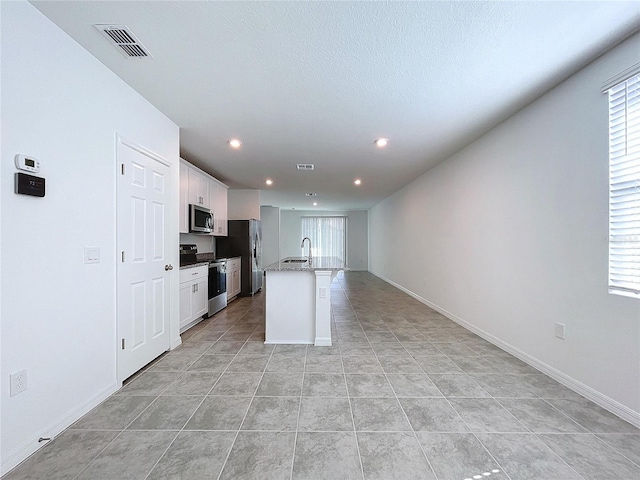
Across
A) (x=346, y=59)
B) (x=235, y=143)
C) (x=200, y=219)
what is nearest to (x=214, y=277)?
(x=200, y=219)

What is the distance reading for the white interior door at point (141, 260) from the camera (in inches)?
87.4

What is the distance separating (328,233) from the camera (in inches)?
421

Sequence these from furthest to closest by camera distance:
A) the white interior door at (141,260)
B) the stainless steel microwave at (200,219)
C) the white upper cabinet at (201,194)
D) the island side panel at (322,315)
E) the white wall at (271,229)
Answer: the white wall at (271,229), the stainless steel microwave at (200,219), the white upper cabinet at (201,194), the island side panel at (322,315), the white interior door at (141,260)

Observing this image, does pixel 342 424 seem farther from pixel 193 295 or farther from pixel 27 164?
pixel 193 295

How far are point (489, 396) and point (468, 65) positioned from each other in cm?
251

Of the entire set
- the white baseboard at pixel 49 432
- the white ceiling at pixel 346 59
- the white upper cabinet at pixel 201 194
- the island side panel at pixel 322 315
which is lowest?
the white baseboard at pixel 49 432

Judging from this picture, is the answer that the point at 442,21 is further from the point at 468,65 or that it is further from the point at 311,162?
the point at 311,162

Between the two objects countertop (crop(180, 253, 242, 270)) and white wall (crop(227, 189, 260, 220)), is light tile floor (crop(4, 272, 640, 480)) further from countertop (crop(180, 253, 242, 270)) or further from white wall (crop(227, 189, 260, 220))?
white wall (crop(227, 189, 260, 220))

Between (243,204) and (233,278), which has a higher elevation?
(243,204)

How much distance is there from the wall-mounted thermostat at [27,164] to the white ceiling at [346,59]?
89 cm

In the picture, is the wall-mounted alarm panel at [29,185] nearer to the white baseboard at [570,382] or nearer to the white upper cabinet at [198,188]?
the white upper cabinet at [198,188]

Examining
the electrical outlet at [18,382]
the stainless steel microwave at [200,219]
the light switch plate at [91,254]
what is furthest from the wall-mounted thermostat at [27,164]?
the stainless steel microwave at [200,219]

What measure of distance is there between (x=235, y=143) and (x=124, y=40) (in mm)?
1758

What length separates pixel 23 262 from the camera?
147 centimetres
